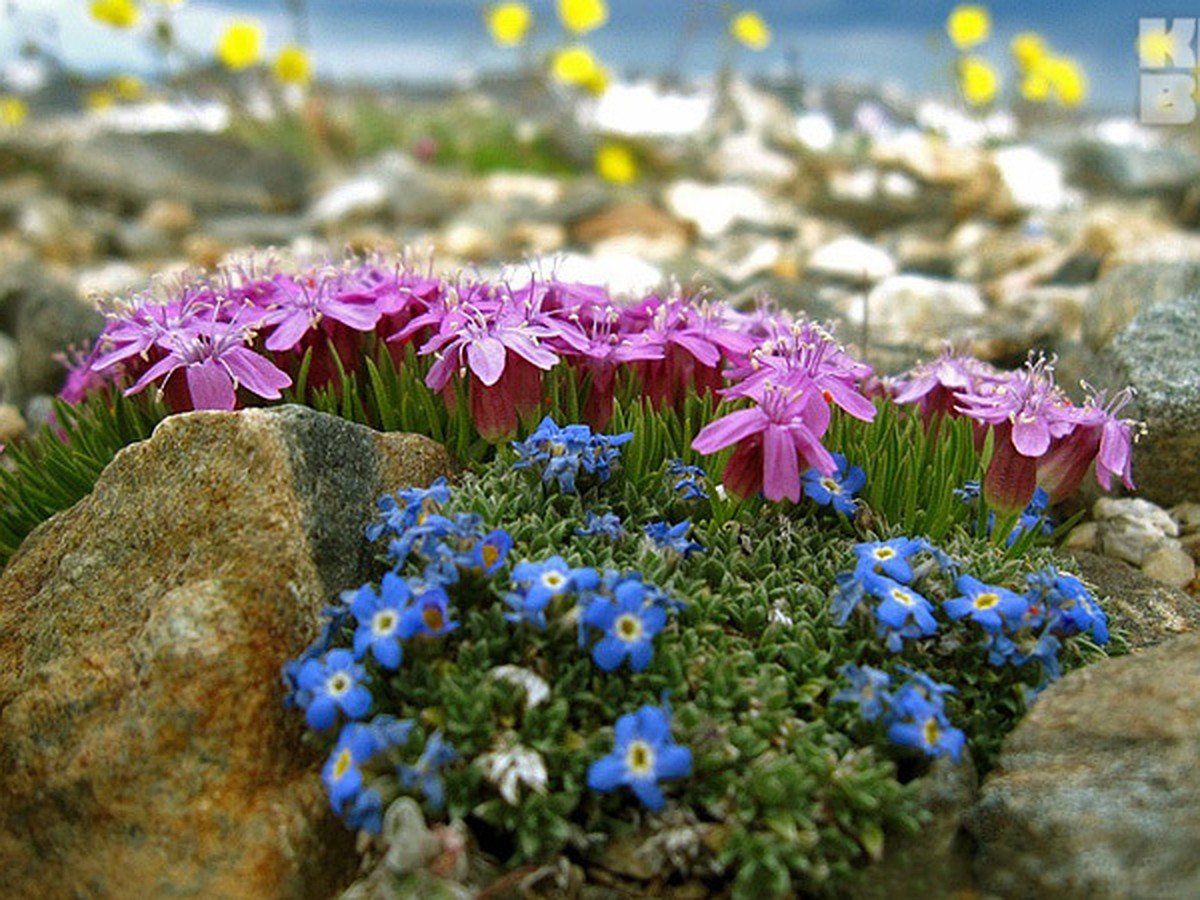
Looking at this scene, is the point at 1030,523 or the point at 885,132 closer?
the point at 1030,523

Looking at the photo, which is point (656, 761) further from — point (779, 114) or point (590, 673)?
point (779, 114)

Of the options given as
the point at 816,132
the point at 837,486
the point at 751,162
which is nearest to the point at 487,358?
the point at 837,486

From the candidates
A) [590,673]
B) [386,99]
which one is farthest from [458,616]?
[386,99]

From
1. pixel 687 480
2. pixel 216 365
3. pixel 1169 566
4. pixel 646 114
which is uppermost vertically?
pixel 646 114

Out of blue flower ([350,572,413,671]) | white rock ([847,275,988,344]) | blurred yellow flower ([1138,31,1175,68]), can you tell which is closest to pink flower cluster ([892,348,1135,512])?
blue flower ([350,572,413,671])

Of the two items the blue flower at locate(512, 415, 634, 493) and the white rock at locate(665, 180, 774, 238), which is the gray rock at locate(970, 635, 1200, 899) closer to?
the blue flower at locate(512, 415, 634, 493)

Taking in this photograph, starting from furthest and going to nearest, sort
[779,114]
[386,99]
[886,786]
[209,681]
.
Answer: [386,99]
[779,114]
[209,681]
[886,786]

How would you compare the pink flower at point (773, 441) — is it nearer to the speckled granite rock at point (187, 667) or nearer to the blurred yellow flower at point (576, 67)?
the speckled granite rock at point (187, 667)

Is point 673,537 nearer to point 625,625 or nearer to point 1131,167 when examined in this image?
point 625,625
